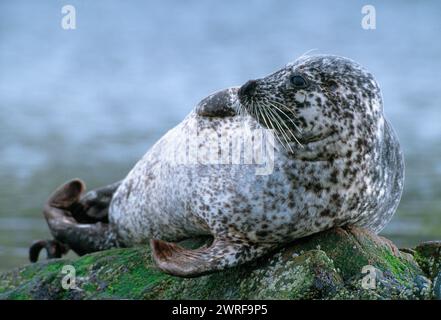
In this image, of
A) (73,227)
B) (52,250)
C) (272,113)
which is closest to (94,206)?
(73,227)

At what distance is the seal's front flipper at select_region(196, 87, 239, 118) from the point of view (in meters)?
9.12

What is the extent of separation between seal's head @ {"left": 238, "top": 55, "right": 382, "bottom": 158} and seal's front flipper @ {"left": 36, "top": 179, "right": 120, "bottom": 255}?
238cm

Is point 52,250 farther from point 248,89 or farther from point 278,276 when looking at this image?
point 248,89

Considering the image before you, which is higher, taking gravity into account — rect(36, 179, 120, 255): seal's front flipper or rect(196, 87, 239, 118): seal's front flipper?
rect(196, 87, 239, 118): seal's front flipper

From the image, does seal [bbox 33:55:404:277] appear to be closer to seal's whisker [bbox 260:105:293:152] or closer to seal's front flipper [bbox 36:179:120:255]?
seal's whisker [bbox 260:105:293:152]

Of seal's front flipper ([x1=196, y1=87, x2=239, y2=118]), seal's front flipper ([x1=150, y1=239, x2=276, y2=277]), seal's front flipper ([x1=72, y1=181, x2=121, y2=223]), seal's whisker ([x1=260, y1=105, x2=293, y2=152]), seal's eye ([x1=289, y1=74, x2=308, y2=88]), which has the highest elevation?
seal's eye ([x1=289, y1=74, x2=308, y2=88])

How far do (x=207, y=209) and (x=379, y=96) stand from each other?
143 centimetres

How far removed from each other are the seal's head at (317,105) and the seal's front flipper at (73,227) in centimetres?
238

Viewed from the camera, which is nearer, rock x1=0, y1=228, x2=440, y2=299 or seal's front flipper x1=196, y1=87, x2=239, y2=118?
rock x1=0, y1=228, x2=440, y2=299

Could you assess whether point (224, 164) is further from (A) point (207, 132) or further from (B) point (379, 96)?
(B) point (379, 96)

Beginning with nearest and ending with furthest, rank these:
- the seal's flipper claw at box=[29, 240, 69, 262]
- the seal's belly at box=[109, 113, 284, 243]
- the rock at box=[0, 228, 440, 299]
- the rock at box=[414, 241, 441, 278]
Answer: the rock at box=[0, 228, 440, 299]
the seal's belly at box=[109, 113, 284, 243]
the rock at box=[414, 241, 441, 278]
the seal's flipper claw at box=[29, 240, 69, 262]
